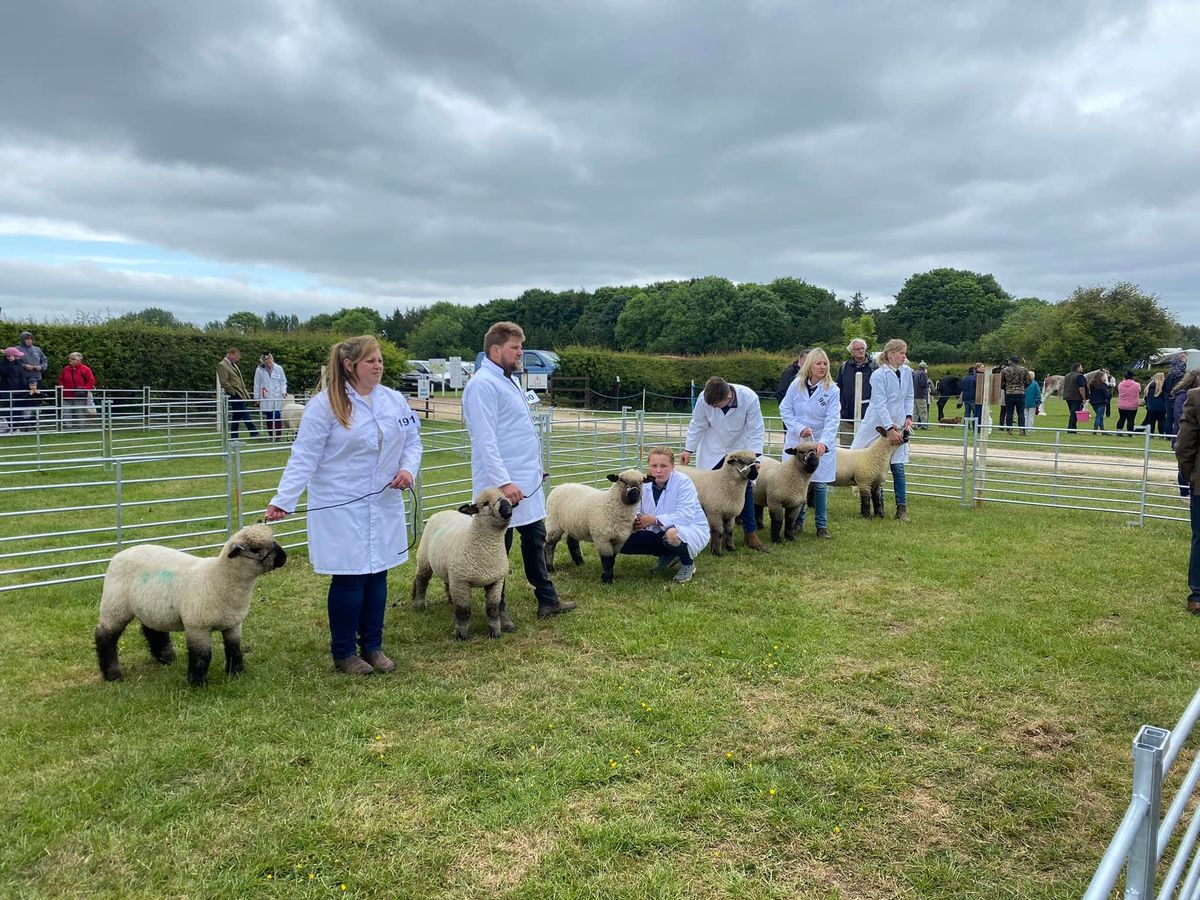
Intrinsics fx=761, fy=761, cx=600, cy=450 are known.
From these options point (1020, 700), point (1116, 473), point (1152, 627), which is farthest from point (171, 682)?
point (1116, 473)

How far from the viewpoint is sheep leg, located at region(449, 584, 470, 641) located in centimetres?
579

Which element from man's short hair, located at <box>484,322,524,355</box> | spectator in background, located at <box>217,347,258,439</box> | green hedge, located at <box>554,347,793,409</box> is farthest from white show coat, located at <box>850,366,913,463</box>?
green hedge, located at <box>554,347,793,409</box>

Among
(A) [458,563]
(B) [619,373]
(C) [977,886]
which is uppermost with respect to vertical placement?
(B) [619,373]

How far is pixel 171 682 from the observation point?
16.3 feet

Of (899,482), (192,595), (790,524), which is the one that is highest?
(899,482)

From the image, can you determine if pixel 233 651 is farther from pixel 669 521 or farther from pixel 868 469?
pixel 868 469

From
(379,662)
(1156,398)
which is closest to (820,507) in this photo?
(379,662)

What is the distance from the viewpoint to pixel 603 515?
7367mm

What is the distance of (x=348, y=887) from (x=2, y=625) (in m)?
4.64

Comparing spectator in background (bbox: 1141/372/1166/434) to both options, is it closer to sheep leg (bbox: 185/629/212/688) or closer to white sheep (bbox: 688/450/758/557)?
white sheep (bbox: 688/450/758/557)

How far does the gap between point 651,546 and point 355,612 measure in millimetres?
3239

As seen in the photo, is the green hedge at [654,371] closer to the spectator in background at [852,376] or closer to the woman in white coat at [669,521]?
the spectator in background at [852,376]

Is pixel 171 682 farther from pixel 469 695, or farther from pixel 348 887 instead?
pixel 348 887

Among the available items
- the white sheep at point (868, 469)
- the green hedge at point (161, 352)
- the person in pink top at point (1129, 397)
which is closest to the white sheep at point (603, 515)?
the white sheep at point (868, 469)
